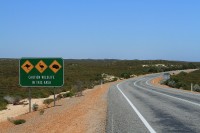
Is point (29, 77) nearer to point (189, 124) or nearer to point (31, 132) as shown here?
point (31, 132)

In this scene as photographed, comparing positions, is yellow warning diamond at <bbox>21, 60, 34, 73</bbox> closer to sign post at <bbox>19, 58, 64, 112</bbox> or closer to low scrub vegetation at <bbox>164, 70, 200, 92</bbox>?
sign post at <bbox>19, 58, 64, 112</bbox>

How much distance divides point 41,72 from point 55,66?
0.80m

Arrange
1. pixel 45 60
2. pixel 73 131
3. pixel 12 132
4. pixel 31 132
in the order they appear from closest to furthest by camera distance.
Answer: pixel 73 131
pixel 31 132
pixel 12 132
pixel 45 60

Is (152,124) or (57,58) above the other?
(57,58)

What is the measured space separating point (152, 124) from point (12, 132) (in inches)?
196

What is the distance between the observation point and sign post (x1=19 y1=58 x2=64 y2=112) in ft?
70.7

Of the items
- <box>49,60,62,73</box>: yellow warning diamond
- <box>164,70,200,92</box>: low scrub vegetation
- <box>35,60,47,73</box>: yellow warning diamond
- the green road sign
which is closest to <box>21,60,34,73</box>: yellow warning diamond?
the green road sign

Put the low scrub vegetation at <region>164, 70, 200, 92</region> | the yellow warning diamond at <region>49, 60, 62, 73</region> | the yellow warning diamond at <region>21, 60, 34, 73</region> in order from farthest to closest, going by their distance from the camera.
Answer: the low scrub vegetation at <region>164, 70, 200, 92</region> → the yellow warning diamond at <region>49, 60, 62, 73</region> → the yellow warning diamond at <region>21, 60, 34, 73</region>

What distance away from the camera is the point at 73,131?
1232 centimetres

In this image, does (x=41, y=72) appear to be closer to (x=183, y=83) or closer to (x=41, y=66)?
(x=41, y=66)

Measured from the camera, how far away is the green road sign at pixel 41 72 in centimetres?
2156

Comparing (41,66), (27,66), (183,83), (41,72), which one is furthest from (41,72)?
(183,83)

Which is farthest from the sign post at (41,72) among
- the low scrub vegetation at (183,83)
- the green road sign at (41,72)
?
the low scrub vegetation at (183,83)

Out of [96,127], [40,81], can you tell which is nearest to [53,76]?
[40,81]
